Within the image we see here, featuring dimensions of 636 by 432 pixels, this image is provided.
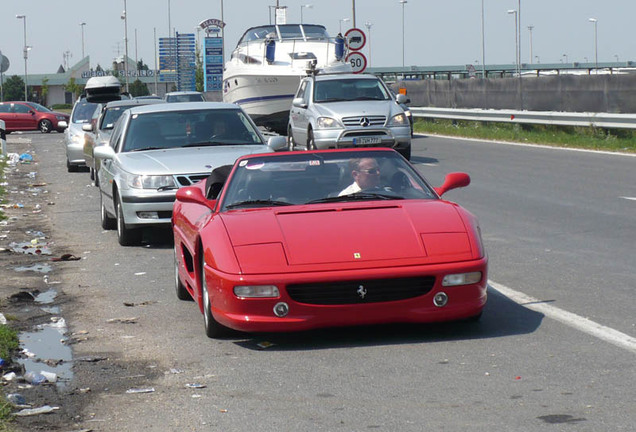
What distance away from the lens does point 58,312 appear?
8.48 metres

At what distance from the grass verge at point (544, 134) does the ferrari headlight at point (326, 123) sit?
6.46 meters

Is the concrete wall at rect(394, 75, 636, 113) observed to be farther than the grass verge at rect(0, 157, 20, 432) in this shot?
Yes

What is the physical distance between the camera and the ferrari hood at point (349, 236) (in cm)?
669

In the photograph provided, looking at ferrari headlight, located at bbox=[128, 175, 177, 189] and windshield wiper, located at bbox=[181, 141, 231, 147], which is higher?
windshield wiper, located at bbox=[181, 141, 231, 147]

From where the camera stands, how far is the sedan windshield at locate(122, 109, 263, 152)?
13000mm

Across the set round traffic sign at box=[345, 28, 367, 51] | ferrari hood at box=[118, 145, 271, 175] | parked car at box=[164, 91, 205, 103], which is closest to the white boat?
round traffic sign at box=[345, 28, 367, 51]

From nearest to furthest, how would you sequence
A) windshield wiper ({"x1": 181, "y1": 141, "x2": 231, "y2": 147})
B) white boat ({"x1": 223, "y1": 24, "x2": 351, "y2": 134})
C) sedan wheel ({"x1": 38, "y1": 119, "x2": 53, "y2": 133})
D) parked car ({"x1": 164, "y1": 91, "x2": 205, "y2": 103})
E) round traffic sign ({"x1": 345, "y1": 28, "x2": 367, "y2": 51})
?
windshield wiper ({"x1": 181, "y1": 141, "x2": 231, "y2": 147}) → round traffic sign ({"x1": 345, "y1": 28, "x2": 367, "y2": 51}) → white boat ({"x1": 223, "y1": 24, "x2": 351, "y2": 134}) → parked car ({"x1": 164, "y1": 91, "x2": 205, "y2": 103}) → sedan wheel ({"x1": 38, "y1": 119, "x2": 53, "y2": 133})

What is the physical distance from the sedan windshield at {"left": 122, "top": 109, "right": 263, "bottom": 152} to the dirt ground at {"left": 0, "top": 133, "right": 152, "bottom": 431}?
154 centimetres

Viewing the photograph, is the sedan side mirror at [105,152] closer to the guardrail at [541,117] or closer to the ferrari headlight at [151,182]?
the ferrari headlight at [151,182]

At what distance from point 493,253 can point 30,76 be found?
147 metres

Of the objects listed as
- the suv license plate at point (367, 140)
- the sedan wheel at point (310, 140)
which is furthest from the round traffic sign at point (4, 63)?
the suv license plate at point (367, 140)

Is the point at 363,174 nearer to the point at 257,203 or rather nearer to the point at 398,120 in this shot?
the point at 257,203

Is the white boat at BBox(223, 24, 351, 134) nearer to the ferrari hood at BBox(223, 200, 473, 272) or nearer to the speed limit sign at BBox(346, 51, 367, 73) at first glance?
the speed limit sign at BBox(346, 51, 367, 73)

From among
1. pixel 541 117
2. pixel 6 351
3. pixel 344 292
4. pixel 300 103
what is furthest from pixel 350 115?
pixel 6 351
